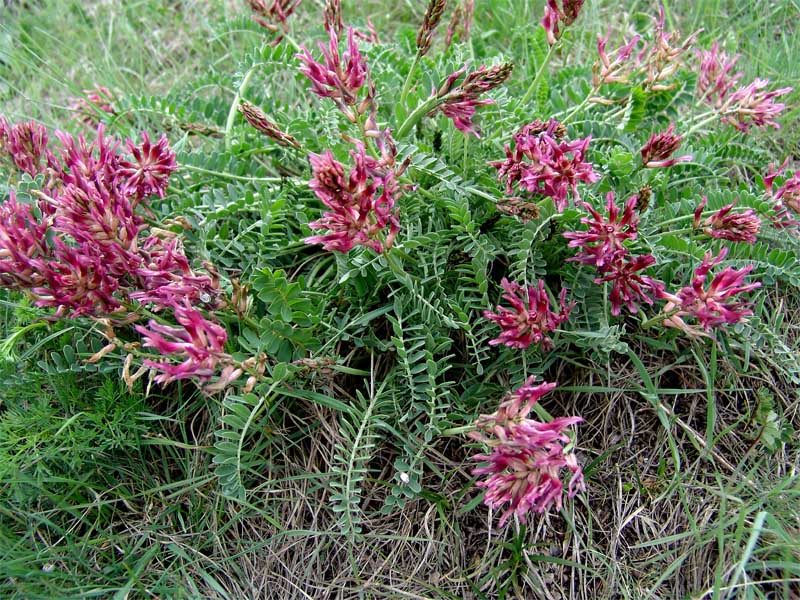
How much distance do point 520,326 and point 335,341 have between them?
633 millimetres

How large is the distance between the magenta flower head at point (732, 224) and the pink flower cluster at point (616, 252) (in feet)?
0.83

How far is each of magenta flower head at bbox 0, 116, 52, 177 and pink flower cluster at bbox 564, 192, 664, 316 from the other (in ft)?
6.13

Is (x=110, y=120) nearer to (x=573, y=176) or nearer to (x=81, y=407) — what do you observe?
(x=81, y=407)

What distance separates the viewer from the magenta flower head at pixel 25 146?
95.7 inches

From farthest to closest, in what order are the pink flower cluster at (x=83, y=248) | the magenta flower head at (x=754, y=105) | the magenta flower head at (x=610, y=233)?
the magenta flower head at (x=754, y=105), the magenta flower head at (x=610, y=233), the pink flower cluster at (x=83, y=248)

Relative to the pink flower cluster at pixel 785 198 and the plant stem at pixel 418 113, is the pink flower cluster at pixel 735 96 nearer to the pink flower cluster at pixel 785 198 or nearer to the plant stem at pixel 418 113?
the pink flower cluster at pixel 785 198

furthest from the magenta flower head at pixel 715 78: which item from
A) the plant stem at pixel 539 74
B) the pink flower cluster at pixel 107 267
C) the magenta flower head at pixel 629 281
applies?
the pink flower cluster at pixel 107 267

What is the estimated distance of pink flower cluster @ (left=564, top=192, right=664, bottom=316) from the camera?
2027mm

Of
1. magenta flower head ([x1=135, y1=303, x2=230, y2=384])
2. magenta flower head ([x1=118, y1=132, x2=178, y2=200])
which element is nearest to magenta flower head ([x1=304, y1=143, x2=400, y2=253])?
magenta flower head ([x1=135, y1=303, x2=230, y2=384])

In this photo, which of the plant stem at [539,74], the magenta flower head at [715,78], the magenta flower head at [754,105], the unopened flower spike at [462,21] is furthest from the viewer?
the unopened flower spike at [462,21]

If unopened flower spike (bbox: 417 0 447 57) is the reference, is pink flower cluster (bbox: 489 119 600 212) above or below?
below

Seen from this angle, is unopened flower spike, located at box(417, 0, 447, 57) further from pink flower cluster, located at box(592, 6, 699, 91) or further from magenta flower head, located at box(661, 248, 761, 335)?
magenta flower head, located at box(661, 248, 761, 335)

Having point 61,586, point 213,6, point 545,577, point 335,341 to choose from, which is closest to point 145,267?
point 335,341

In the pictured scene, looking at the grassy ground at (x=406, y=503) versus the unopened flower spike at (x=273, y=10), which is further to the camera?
the unopened flower spike at (x=273, y=10)
